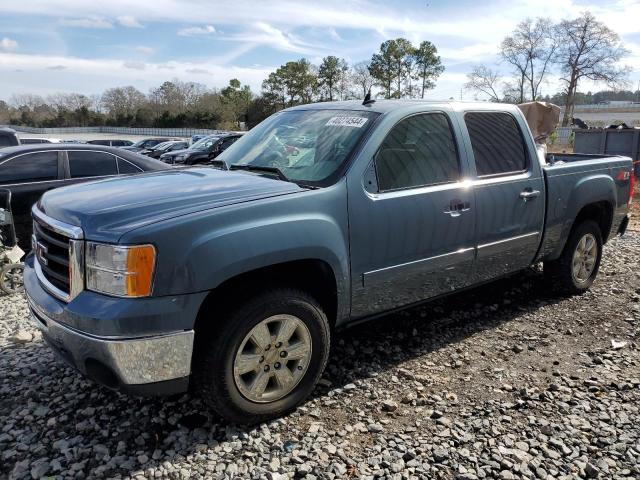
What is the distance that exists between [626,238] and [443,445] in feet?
22.5

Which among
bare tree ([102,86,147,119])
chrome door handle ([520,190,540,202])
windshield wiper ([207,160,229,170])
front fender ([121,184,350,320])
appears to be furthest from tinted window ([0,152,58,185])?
bare tree ([102,86,147,119])

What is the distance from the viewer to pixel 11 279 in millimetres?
5539

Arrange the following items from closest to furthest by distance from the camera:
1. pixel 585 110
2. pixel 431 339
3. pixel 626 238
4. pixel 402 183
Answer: pixel 402 183, pixel 431 339, pixel 626 238, pixel 585 110

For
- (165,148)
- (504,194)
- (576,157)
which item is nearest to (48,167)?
(504,194)

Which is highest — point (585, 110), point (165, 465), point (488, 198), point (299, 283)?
point (585, 110)

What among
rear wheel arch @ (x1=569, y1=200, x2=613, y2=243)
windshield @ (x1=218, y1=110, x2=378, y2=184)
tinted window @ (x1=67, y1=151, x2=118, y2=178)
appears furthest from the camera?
tinted window @ (x1=67, y1=151, x2=118, y2=178)

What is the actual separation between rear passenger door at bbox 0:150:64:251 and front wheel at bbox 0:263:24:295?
85cm

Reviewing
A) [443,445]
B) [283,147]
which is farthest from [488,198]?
[443,445]

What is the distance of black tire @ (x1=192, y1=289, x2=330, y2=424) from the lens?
2.72 meters

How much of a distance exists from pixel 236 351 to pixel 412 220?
1444 millimetres

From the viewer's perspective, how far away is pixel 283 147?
3.78 m

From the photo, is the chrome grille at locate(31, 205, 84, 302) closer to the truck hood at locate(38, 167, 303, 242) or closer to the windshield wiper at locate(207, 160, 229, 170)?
the truck hood at locate(38, 167, 303, 242)

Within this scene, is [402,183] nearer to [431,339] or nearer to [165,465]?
[431,339]

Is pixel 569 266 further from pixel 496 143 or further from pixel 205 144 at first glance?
pixel 205 144
